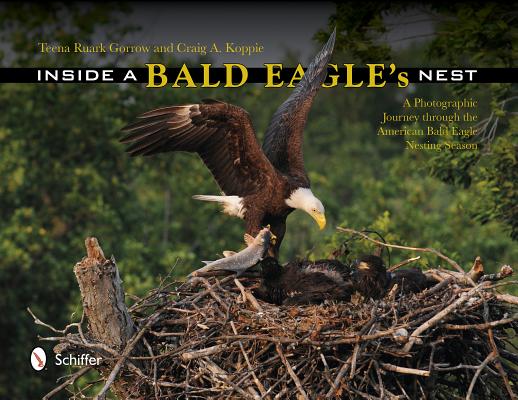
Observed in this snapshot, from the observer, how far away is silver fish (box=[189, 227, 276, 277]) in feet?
27.2

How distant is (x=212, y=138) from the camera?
977 centimetres

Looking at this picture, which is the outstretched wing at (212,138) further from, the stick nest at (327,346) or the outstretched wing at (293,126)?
the stick nest at (327,346)

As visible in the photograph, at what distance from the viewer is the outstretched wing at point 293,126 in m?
10.4

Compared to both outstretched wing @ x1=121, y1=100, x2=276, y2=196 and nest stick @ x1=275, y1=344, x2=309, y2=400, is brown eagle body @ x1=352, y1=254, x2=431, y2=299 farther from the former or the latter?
outstretched wing @ x1=121, y1=100, x2=276, y2=196

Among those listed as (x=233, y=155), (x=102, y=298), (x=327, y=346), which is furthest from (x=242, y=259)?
(x=233, y=155)

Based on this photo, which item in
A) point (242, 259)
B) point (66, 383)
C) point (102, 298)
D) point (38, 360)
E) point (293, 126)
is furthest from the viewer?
point (293, 126)

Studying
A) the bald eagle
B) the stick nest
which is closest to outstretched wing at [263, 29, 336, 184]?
the bald eagle

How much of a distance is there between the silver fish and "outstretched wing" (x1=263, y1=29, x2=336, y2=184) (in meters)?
1.61

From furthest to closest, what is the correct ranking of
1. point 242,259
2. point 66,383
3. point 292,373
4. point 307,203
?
point 307,203, point 242,259, point 66,383, point 292,373

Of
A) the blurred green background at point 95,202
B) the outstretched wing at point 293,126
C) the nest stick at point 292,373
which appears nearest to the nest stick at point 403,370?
the nest stick at point 292,373

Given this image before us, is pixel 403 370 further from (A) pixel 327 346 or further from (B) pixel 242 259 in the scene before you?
(B) pixel 242 259

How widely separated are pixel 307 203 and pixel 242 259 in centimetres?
146

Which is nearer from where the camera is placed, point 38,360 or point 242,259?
point 38,360

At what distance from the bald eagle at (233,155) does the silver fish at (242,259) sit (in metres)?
0.95
